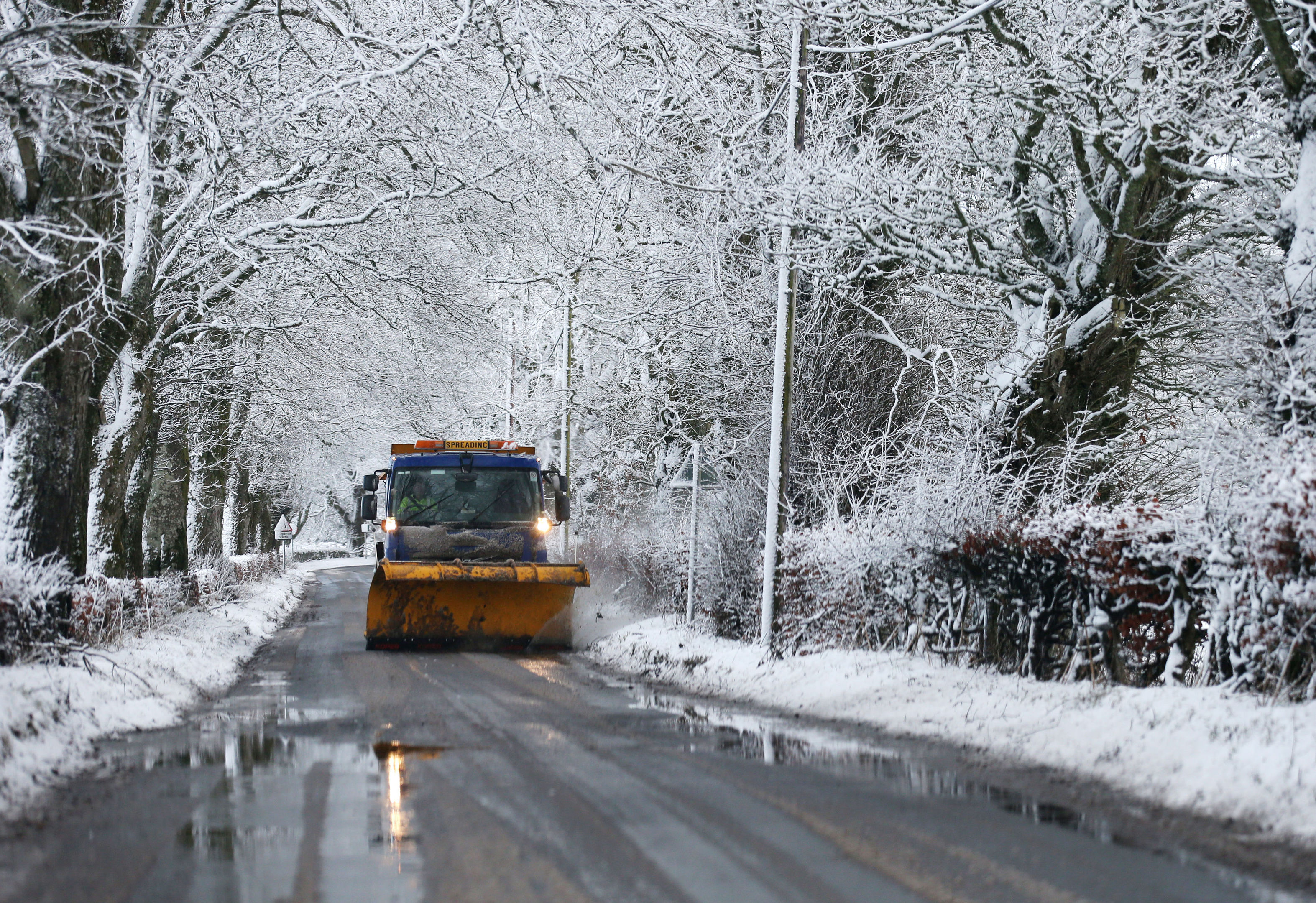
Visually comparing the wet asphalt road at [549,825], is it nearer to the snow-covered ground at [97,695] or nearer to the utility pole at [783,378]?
the snow-covered ground at [97,695]

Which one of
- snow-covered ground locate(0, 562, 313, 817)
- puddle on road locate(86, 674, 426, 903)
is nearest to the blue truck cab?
snow-covered ground locate(0, 562, 313, 817)

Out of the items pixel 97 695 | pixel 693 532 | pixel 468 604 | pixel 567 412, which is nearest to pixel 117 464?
pixel 468 604

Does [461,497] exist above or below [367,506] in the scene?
above

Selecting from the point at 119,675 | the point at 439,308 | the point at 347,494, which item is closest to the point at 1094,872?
the point at 119,675

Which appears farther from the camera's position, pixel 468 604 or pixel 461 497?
pixel 461 497

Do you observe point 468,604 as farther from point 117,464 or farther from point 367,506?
point 117,464

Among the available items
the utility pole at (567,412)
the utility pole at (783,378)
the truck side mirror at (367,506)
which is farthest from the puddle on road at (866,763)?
the utility pole at (567,412)

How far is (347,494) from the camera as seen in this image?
9006cm

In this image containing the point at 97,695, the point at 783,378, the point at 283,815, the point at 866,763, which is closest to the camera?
the point at 283,815

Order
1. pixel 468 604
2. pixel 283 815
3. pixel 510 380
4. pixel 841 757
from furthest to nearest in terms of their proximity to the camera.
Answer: pixel 510 380 → pixel 468 604 → pixel 841 757 → pixel 283 815

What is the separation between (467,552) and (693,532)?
11.3 ft

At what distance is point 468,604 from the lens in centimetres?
1925

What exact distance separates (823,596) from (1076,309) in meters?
4.58

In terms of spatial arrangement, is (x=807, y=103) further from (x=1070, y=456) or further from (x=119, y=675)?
(x=119, y=675)
